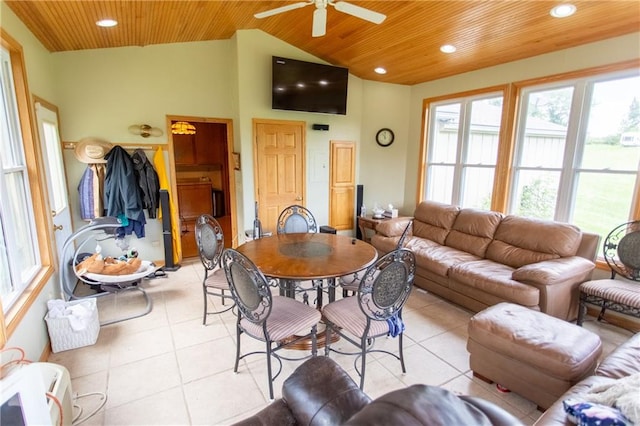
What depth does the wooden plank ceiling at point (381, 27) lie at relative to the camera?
8.83 ft

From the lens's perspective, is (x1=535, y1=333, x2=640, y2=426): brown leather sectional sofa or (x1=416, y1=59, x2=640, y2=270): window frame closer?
(x1=535, y1=333, x2=640, y2=426): brown leather sectional sofa

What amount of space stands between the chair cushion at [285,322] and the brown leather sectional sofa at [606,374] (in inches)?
52.6

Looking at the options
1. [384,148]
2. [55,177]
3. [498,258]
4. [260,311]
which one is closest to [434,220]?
[498,258]

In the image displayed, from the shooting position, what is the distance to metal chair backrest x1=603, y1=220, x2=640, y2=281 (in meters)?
2.88

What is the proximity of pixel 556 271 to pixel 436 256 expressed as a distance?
114 centimetres

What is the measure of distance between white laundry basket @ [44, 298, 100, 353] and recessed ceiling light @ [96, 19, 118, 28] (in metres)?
2.56

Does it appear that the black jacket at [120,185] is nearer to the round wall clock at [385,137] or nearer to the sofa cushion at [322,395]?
the sofa cushion at [322,395]

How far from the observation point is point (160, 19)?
10.7ft

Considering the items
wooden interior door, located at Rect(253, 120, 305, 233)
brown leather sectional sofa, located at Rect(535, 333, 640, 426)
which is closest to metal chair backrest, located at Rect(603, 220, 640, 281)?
brown leather sectional sofa, located at Rect(535, 333, 640, 426)

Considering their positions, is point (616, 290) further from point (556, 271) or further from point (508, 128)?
point (508, 128)

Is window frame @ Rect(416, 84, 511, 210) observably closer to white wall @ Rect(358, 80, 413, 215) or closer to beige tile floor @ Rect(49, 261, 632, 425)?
white wall @ Rect(358, 80, 413, 215)

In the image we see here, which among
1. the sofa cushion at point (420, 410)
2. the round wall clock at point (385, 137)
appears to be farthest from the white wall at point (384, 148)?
the sofa cushion at point (420, 410)

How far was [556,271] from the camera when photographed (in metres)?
2.76

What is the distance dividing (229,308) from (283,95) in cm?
275
